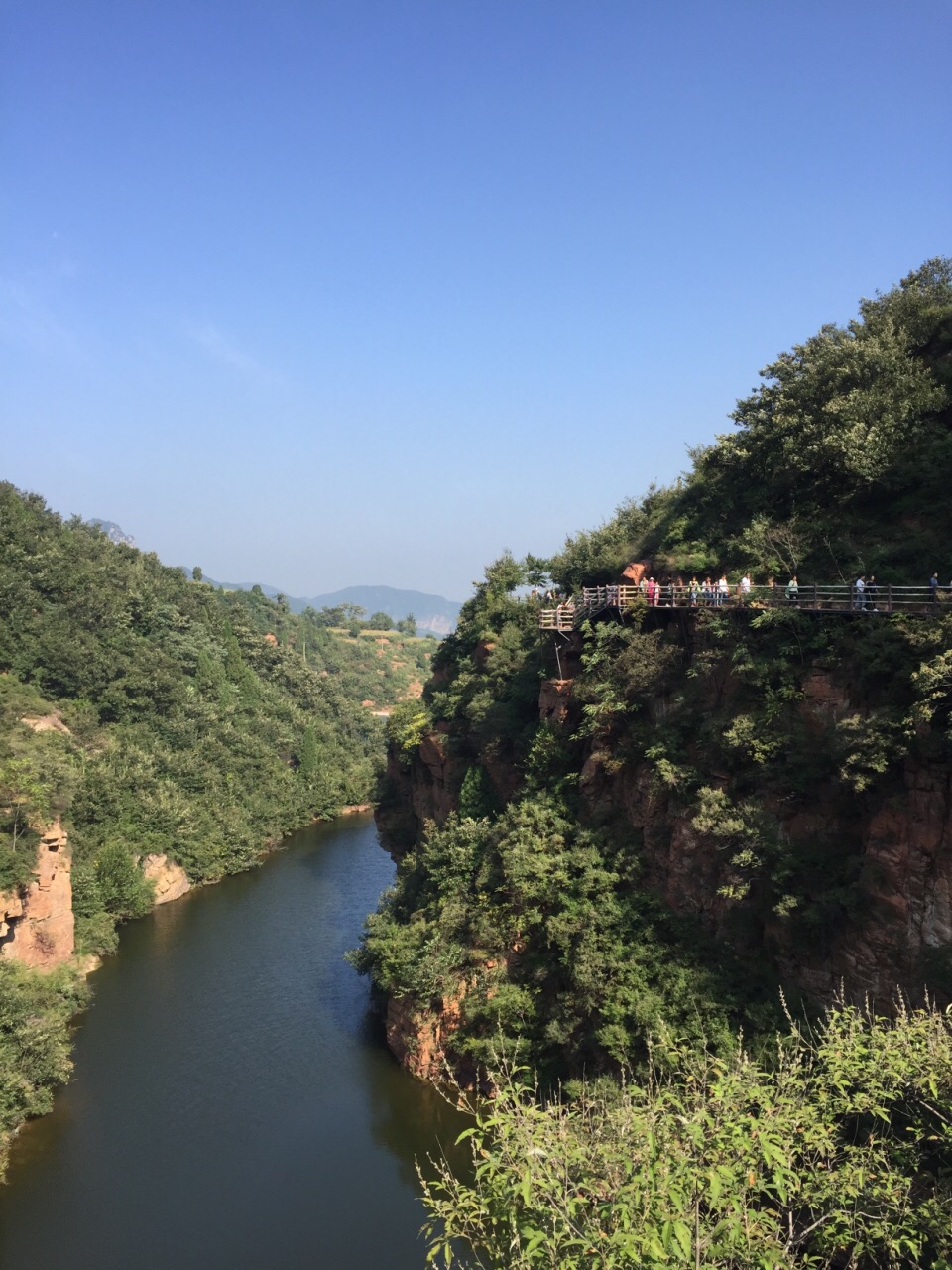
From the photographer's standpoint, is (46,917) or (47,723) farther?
(47,723)

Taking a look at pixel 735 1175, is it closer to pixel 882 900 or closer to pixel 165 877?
pixel 882 900

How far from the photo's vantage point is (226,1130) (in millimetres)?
23406

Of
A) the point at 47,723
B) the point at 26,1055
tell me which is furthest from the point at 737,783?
the point at 47,723

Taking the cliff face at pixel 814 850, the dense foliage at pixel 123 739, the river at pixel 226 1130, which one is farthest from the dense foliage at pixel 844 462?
the dense foliage at pixel 123 739

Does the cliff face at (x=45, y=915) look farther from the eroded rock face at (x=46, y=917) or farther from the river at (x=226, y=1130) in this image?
the river at (x=226, y=1130)

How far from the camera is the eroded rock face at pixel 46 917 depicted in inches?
1241

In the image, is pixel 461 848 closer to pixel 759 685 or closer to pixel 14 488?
pixel 759 685

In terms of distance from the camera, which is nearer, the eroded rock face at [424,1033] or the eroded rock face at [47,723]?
the eroded rock face at [424,1033]

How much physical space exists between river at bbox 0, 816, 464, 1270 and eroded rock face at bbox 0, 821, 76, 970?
7.38ft

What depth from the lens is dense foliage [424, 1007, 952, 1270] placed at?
25.4 ft

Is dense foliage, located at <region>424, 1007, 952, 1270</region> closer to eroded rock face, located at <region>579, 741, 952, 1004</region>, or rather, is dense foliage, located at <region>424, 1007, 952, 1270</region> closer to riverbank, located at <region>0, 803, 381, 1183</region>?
eroded rock face, located at <region>579, 741, 952, 1004</region>

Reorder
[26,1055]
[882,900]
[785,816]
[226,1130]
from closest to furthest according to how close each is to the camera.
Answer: [882,900] → [785,816] → [226,1130] → [26,1055]

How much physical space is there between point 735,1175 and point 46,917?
31188 millimetres

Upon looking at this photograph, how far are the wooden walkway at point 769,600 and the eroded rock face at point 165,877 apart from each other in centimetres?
2633
